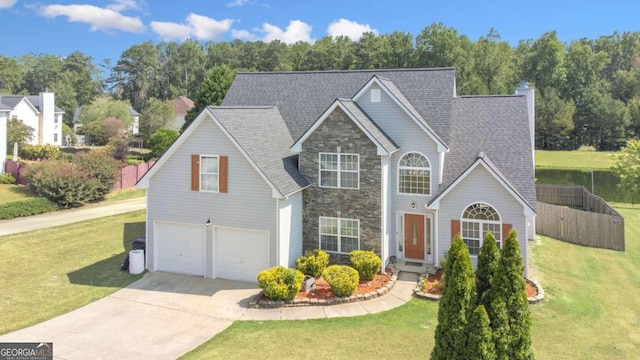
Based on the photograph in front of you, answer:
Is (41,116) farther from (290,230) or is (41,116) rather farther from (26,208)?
(290,230)

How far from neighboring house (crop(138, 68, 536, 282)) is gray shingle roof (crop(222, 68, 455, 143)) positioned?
0.64 feet

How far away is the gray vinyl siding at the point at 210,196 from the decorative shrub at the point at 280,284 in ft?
5.61

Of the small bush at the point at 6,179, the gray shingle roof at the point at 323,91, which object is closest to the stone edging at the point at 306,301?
the gray shingle roof at the point at 323,91

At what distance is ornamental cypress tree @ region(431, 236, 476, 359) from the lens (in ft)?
27.8

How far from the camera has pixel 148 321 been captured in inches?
537

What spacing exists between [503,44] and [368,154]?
60.1m

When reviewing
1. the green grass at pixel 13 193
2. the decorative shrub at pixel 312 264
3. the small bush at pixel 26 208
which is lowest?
the decorative shrub at pixel 312 264

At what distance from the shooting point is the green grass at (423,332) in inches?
462

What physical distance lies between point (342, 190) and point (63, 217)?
65.9ft

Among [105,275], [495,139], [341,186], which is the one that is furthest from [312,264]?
[495,139]

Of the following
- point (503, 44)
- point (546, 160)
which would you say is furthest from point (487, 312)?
point (503, 44)

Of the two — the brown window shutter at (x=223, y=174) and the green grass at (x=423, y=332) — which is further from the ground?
the brown window shutter at (x=223, y=174)

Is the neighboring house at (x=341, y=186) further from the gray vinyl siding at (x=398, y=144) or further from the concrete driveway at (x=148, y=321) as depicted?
the concrete driveway at (x=148, y=321)

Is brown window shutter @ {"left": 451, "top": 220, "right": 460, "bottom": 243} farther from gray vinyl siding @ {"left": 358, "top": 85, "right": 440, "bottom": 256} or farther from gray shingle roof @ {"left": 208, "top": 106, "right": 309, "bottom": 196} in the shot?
gray shingle roof @ {"left": 208, "top": 106, "right": 309, "bottom": 196}
